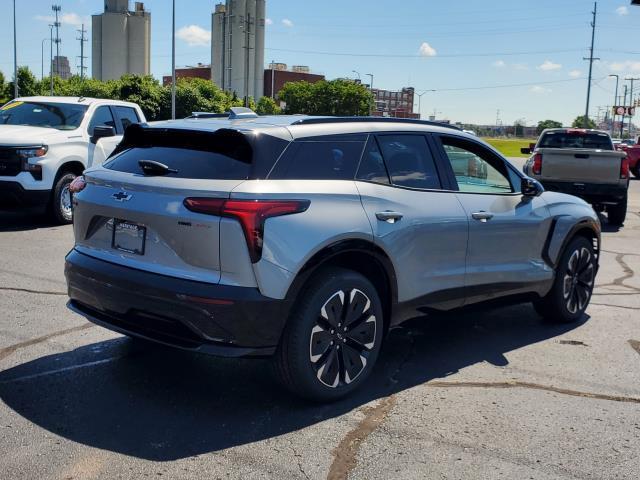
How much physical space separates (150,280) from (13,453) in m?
1.11

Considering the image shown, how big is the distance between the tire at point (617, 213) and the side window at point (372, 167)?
10.7 metres

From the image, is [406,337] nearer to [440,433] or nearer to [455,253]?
[455,253]

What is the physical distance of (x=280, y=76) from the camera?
149 meters

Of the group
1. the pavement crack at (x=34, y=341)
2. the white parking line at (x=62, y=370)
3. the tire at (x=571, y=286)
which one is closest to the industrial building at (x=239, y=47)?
the tire at (x=571, y=286)

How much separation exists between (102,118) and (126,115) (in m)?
0.64

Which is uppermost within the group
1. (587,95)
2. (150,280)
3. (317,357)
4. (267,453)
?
(587,95)

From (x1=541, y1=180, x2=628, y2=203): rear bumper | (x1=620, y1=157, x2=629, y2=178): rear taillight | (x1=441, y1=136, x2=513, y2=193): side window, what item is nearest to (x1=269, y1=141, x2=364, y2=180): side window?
(x1=441, y1=136, x2=513, y2=193): side window

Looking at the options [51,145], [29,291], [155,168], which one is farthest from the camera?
[51,145]

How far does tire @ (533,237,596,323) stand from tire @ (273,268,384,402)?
7.81 feet

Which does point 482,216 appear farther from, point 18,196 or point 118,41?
point 118,41

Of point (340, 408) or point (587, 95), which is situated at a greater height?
point (587, 95)

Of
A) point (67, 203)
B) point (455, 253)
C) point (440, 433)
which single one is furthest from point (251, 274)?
point (67, 203)

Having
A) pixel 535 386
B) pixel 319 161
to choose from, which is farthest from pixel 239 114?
pixel 535 386

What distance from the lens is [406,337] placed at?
5832mm
